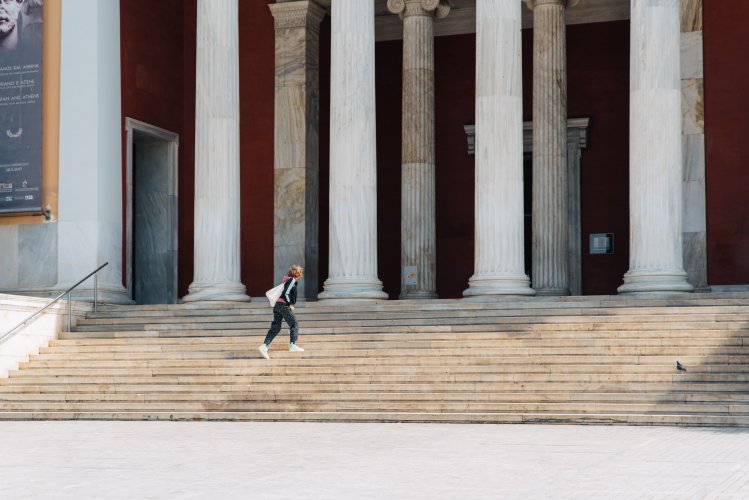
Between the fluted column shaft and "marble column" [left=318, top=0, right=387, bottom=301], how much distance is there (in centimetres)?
511

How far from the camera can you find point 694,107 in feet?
98.2

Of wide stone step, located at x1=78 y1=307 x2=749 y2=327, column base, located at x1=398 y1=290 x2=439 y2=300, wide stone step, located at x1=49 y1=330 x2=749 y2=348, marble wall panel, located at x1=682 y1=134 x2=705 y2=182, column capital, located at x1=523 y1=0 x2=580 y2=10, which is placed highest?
column capital, located at x1=523 y1=0 x2=580 y2=10

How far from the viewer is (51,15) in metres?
29.9

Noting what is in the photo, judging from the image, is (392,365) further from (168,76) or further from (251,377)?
(168,76)

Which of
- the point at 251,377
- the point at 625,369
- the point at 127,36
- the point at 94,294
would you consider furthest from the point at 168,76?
the point at 625,369

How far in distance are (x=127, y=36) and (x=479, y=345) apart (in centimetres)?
1374

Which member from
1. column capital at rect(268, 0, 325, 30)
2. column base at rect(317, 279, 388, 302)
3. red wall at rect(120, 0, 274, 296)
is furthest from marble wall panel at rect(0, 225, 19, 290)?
column capital at rect(268, 0, 325, 30)

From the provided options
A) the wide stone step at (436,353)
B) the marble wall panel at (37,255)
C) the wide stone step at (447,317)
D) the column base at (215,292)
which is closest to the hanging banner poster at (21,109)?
the marble wall panel at (37,255)

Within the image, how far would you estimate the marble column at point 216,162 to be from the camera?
92.9ft

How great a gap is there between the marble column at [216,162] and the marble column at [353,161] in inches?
101

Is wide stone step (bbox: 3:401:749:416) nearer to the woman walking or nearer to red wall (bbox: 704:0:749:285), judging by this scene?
the woman walking

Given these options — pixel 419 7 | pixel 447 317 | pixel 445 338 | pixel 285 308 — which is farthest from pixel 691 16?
pixel 285 308

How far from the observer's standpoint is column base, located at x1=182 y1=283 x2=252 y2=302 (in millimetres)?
28047

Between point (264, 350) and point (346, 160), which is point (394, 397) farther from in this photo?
point (346, 160)
